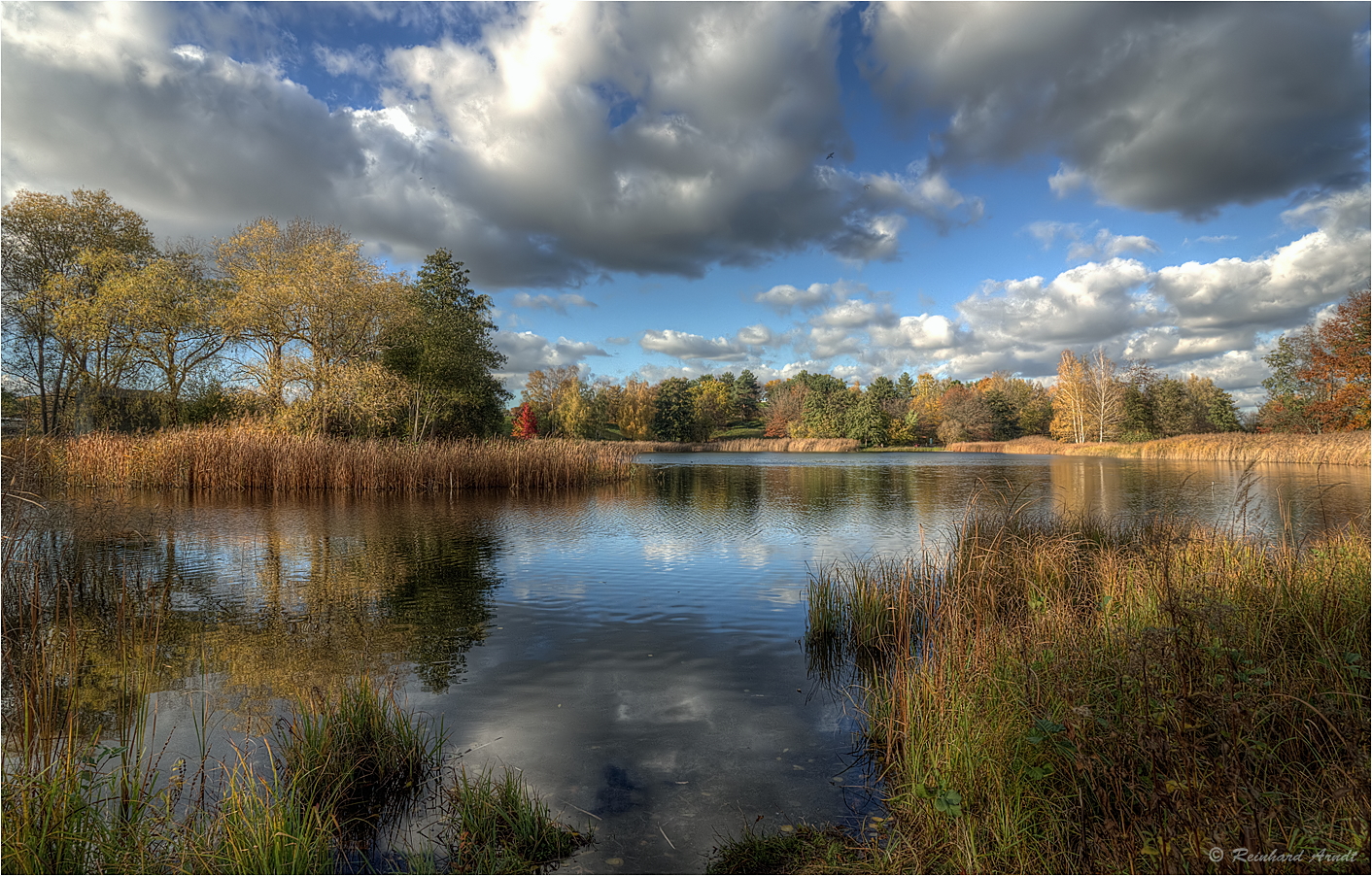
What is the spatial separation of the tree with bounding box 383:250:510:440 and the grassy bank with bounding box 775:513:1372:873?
3082 cm

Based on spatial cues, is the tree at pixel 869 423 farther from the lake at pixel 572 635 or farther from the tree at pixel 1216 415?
the lake at pixel 572 635

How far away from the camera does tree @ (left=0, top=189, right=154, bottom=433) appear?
→ 92.8 feet

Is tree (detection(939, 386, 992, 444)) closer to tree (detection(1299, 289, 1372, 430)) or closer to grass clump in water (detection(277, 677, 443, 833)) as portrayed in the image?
tree (detection(1299, 289, 1372, 430))

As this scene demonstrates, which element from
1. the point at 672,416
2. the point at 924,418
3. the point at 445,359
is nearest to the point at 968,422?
the point at 924,418

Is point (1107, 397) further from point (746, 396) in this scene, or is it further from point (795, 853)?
point (795, 853)

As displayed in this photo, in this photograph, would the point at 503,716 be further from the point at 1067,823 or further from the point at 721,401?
the point at 721,401

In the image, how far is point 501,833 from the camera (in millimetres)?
3545

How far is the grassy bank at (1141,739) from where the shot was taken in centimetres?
256

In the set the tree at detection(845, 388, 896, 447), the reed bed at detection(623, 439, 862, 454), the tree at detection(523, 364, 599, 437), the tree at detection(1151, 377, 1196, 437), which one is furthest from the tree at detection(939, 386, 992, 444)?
the tree at detection(523, 364, 599, 437)

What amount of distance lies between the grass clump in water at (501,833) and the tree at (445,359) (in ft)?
98.8

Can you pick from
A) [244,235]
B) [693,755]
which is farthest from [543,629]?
[244,235]

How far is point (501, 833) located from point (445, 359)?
111 ft

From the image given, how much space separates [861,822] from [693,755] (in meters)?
1.27

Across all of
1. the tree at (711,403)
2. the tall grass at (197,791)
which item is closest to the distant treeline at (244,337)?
the tall grass at (197,791)
